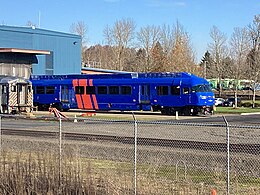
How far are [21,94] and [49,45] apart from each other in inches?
780

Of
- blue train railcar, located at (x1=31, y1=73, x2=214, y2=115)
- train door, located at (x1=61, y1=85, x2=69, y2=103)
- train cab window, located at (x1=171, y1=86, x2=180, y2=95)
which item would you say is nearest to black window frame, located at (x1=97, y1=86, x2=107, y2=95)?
blue train railcar, located at (x1=31, y1=73, x2=214, y2=115)

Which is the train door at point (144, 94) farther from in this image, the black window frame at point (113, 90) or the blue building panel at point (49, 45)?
the blue building panel at point (49, 45)

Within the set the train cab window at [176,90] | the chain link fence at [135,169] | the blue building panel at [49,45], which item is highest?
the blue building panel at [49,45]

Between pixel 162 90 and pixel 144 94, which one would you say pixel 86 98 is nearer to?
pixel 144 94

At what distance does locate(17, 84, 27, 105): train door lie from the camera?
48.5 meters

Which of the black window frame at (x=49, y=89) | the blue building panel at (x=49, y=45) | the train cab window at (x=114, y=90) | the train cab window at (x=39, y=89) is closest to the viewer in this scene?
the train cab window at (x=114, y=90)

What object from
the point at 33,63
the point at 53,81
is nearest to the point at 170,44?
the point at 33,63

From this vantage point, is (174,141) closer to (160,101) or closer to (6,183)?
(6,183)

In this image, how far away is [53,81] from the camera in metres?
54.9

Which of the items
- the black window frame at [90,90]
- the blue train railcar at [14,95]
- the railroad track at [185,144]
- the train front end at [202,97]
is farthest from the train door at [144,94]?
the railroad track at [185,144]

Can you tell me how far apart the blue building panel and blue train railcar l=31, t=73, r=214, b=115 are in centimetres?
1095

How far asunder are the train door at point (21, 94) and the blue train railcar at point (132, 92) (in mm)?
5526

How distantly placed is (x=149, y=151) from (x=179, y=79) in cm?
2904

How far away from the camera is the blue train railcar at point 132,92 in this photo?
155 ft
